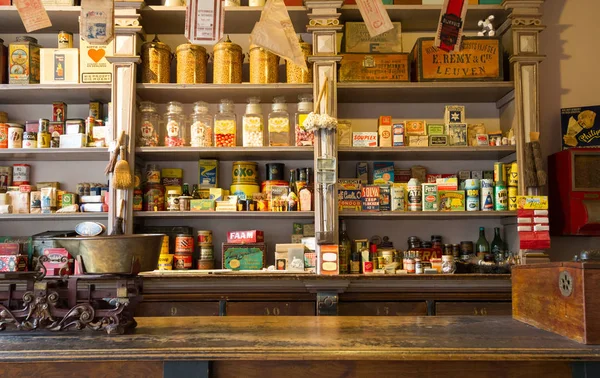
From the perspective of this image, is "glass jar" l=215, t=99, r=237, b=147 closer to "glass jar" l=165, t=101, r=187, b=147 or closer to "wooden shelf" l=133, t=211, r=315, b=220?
"glass jar" l=165, t=101, r=187, b=147

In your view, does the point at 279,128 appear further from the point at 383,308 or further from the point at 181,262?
the point at 383,308

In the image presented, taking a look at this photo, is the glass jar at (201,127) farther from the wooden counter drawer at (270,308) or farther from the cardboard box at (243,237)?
the wooden counter drawer at (270,308)

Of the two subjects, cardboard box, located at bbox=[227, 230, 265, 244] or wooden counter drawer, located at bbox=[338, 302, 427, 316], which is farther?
cardboard box, located at bbox=[227, 230, 265, 244]

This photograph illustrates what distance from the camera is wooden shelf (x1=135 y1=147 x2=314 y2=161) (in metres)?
3.70

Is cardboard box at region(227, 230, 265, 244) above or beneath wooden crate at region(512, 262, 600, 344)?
above

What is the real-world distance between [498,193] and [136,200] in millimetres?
2346

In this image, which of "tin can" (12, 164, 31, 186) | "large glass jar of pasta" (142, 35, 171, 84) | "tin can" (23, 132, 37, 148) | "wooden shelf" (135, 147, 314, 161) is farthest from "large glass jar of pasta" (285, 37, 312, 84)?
"tin can" (12, 164, 31, 186)

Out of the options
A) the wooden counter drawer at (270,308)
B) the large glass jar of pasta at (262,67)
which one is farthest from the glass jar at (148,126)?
the wooden counter drawer at (270,308)

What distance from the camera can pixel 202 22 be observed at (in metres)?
2.94

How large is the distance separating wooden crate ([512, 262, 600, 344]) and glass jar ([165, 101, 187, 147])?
245 centimetres

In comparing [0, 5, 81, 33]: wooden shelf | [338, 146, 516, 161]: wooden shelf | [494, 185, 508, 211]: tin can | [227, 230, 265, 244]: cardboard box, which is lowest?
[227, 230, 265, 244]: cardboard box

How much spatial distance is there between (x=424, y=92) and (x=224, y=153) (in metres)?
1.41

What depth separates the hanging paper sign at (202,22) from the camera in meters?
2.93

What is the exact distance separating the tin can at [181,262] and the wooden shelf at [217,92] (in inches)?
42.9
